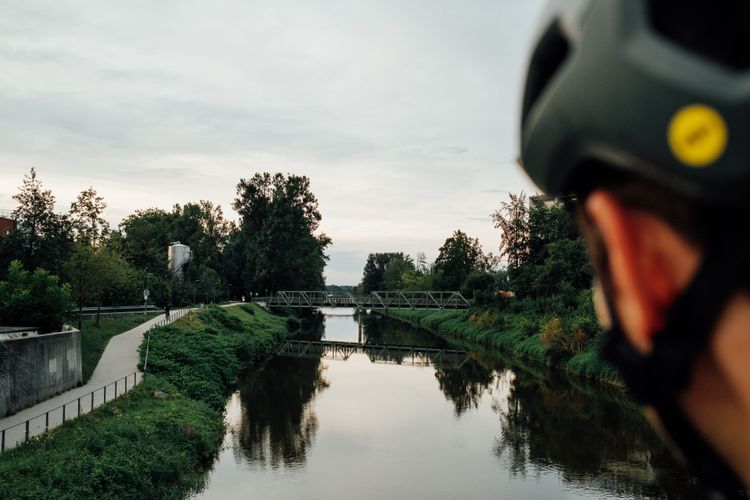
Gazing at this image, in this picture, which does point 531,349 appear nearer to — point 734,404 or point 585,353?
point 585,353

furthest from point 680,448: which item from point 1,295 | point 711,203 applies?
point 1,295

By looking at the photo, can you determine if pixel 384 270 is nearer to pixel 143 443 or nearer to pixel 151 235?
pixel 151 235

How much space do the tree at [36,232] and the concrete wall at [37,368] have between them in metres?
6.73

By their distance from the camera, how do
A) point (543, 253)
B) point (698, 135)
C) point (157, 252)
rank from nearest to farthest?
1. point (698, 135)
2. point (543, 253)
3. point (157, 252)

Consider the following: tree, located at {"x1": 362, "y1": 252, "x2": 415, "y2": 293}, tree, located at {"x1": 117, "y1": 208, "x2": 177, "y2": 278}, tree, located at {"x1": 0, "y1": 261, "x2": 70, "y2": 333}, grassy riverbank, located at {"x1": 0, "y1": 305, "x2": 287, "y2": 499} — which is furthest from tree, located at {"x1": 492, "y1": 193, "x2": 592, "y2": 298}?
tree, located at {"x1": 362, "y1": 252, "x2": 415, "y2": 293}

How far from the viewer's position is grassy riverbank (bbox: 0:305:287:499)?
45.4 feet

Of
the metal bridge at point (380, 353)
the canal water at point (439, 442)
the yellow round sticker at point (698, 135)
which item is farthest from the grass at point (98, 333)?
the yellow round sticker at point (698, 135)

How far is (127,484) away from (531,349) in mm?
31510

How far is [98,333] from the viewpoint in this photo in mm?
37688

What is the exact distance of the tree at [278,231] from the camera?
80250 millimetres

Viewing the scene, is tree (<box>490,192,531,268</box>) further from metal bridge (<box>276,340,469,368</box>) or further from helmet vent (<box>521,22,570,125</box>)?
helmet vent (<box>521,22,570,125</box>)

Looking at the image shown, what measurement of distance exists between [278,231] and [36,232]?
162 feet

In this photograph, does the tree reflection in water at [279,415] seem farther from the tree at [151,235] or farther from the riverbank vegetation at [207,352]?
the tree at [151,235]

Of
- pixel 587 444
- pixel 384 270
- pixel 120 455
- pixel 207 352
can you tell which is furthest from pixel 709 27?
pixel 384 270
